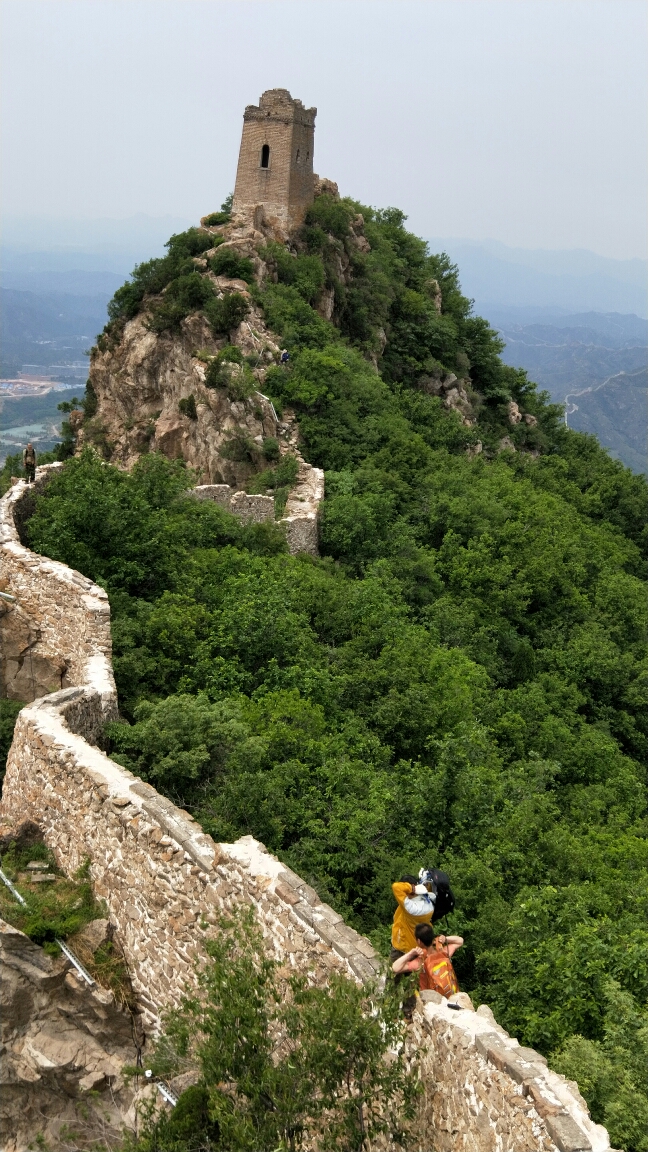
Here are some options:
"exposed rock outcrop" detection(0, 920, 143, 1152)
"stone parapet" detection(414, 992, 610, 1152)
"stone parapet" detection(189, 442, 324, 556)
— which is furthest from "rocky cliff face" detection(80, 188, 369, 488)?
"stone parapet" detection(414, 992, 610, 1152)

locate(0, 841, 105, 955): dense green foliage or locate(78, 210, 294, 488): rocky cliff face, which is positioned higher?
locate(78, 210, 294, 488): rocky cliff face

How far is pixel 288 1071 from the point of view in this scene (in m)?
5.69

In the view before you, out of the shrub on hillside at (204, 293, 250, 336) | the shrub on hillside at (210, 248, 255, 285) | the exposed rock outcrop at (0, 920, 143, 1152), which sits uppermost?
the shrub on hillside at (210, 248, 255, 285)

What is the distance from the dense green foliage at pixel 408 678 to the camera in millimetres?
8617

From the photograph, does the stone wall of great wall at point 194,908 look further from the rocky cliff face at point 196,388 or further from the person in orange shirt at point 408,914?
the rocky cliff face at point 196,388

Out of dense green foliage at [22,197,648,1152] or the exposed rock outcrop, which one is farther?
dense green foliage at [22,197,648,1152]

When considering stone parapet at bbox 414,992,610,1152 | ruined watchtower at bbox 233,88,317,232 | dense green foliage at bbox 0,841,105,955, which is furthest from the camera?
ruined watchtower at bbox 233,88,317,232

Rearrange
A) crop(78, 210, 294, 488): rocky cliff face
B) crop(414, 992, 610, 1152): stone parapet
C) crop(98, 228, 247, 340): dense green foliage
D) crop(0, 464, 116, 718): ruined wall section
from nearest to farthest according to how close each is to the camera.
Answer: crop(414, 992, 610, 1152): stone parapet, crop(0, 464, 116, 718): ruined wall section, crop(78, 210, 294, 488): rocky cliff face, crop(98, 228, 247, 340): dense green foliage

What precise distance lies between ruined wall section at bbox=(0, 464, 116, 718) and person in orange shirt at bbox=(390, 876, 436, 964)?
5.38 m

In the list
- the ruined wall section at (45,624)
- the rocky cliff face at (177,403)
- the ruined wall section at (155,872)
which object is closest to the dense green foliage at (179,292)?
the rocky cliff face at (177,403)

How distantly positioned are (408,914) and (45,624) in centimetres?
725

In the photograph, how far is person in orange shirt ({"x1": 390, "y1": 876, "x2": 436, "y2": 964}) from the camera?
254 inches

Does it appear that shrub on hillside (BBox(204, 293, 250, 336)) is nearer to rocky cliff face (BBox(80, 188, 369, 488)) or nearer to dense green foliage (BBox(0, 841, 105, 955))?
rocky cliff face (BBox(80, 188, 369, 488))

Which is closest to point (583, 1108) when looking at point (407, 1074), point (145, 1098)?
point (407, 1074)
